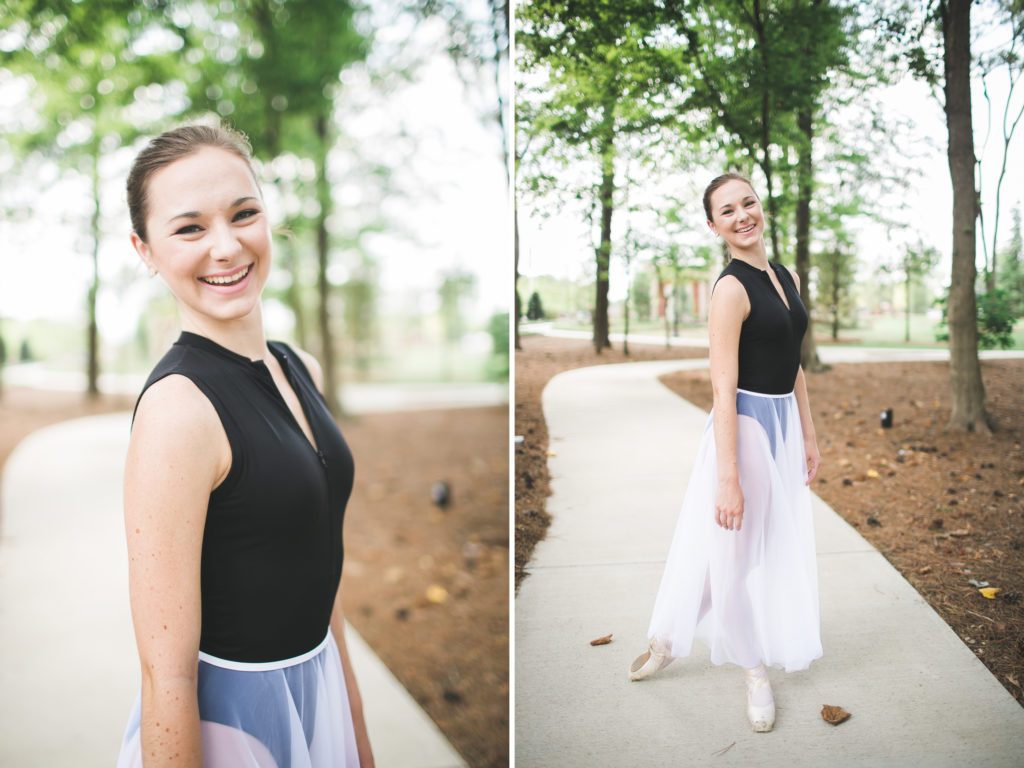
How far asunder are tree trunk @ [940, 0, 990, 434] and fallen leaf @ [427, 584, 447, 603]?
377 cm

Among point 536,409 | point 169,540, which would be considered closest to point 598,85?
point 536,409

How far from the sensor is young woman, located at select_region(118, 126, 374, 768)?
1.02 meters

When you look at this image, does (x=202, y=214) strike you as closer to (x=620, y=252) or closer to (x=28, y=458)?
(x=620, y=252)

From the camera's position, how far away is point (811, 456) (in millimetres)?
1919

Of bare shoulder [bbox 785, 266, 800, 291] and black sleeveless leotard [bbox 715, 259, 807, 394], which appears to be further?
bare shoulder [bbox 785, 266, 800, 291]

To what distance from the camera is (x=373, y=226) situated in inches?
279

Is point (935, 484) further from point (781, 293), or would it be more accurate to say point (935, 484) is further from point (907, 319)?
point (781, 293)

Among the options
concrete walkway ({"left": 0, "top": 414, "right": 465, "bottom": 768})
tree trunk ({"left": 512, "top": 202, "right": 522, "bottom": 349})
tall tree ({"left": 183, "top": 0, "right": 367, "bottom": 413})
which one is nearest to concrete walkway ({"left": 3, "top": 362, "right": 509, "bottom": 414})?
concrete walkway ({"left": 0, "top": 414, "right": 465, "bottom": 768})

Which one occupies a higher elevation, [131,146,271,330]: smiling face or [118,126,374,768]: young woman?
[131,146,271,330]: smiling face

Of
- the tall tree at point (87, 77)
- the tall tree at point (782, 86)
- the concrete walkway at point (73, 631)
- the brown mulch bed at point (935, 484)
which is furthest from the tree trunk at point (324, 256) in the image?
the brown mulch bed at point (935, 484)

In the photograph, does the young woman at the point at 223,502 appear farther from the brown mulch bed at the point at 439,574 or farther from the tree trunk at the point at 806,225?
the brown mulch bed at the point at 439,574

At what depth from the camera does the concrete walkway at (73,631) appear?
10.8ft

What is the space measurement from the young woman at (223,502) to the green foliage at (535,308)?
3.43ft

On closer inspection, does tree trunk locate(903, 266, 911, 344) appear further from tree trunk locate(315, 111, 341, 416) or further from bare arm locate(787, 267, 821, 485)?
tree trunk locate(315, 111, 341, 416)
